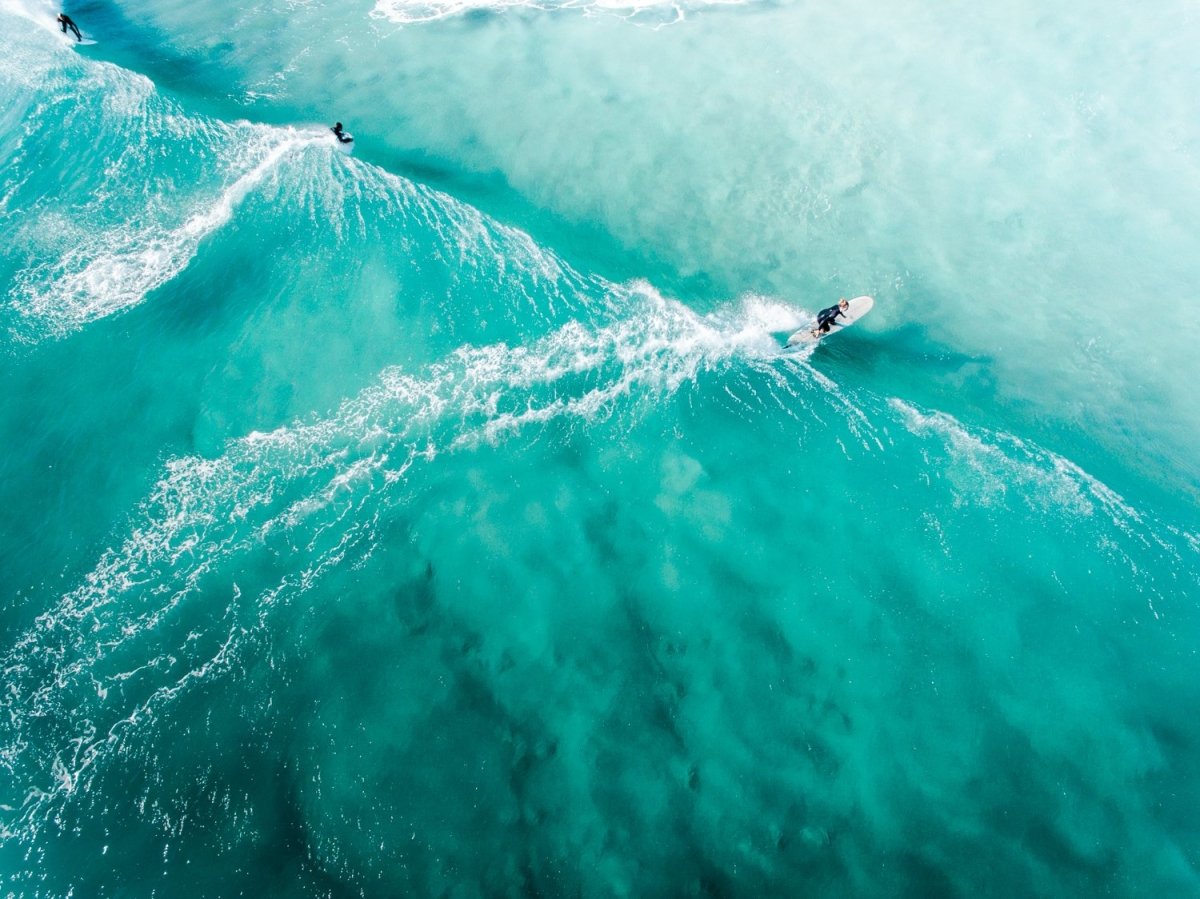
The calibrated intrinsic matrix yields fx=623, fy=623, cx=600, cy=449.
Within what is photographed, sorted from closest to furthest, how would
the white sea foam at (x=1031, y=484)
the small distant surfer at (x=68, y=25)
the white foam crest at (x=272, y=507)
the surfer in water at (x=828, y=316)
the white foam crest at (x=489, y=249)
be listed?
the white foam crest at (x=272, y=507) → the white sea foam at (x=1031, y=484) → the surfer in water at (x=828, y=316) → the white foam crest at (x=489, y=249) → the small distant surfer at (x=68, y=25)

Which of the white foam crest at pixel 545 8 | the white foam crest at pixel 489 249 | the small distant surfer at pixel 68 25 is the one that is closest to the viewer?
the white foam crest at pixel 489 249

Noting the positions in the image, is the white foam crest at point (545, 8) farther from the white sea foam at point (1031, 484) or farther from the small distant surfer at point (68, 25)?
the white sea foam at point (1031, 484)

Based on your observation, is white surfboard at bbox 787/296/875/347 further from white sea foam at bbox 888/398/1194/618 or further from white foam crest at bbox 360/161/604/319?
white foam crest at bbox 360/161/604/319

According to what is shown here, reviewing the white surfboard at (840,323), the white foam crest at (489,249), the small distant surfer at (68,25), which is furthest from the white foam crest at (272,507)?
the small distant surfer at (68,25)

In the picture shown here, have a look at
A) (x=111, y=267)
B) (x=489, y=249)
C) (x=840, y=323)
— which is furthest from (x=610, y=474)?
(x=111, y=267)

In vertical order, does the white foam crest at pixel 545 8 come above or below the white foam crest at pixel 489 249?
above

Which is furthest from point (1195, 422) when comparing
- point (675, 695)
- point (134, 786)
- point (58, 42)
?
point (58, 42)

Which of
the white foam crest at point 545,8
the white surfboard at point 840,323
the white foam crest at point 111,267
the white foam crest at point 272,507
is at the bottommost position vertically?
the white foam crest at point 272,507
